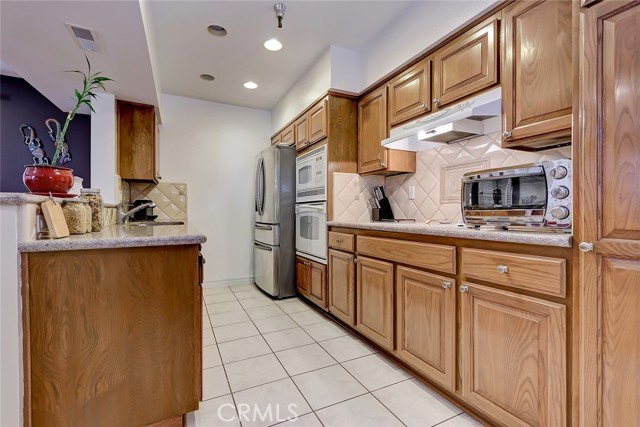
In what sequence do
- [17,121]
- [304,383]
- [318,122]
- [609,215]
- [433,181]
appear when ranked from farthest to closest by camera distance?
[17,121] < [318,122] < [433,181] < [304,383] < [609,215]

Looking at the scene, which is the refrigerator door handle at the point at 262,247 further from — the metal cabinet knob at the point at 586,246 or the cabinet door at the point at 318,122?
the metal cabinet knob at the point at 586,246

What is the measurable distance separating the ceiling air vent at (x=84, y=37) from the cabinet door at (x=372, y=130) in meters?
2.01

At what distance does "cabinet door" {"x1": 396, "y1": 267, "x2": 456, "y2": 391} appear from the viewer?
1.50 m

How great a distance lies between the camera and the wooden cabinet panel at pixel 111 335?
3.67 ft

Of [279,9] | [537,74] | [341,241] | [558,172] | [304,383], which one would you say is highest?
[279,9]

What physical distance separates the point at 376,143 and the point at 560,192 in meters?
1.60

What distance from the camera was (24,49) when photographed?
189cm

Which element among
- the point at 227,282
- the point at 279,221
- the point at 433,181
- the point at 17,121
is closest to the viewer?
the point at 433,181

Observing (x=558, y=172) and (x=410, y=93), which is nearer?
(x=558, y=172)

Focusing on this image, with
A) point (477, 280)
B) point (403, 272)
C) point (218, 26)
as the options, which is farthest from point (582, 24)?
point (218, 26)

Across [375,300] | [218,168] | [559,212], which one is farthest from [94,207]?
[218,168]

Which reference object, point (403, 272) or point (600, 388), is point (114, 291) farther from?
point (600, 388)

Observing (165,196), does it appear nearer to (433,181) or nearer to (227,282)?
(227,282)

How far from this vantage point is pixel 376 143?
2592mm
